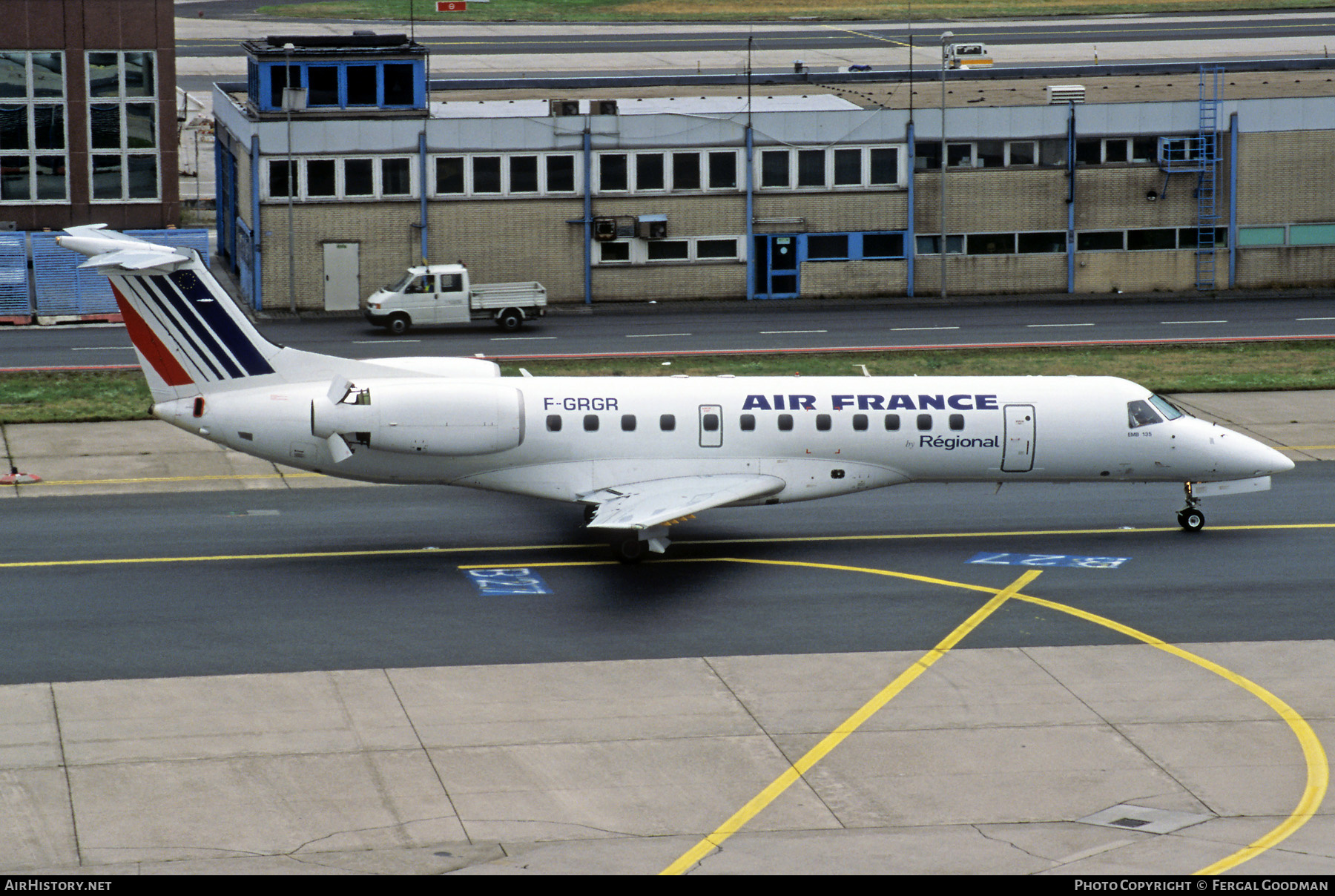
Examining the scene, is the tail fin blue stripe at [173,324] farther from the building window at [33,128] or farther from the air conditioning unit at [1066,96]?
the air conditioning unit at [1066,96]

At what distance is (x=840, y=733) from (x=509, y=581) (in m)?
8.66

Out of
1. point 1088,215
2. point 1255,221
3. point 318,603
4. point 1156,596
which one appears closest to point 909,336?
point 1088,215

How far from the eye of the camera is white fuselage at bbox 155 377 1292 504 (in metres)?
29.2

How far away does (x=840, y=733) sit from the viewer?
22.2 meters

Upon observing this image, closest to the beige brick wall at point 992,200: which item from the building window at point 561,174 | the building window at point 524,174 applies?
the building window at point 561,174

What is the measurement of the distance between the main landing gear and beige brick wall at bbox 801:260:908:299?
33.0m

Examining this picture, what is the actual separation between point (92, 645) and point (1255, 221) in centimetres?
5314

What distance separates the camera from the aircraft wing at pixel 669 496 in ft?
92.4

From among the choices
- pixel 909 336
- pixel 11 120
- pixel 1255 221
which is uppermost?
pixel 11 120

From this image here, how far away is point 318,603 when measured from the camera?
90.5 ft

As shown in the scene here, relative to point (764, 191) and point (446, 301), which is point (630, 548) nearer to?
point (446, 301)

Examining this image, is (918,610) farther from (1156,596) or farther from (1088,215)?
(1088,215)

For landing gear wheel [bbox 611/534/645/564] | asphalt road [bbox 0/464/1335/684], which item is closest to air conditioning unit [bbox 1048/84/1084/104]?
asphalt road [bbox 0/464/1335/684]

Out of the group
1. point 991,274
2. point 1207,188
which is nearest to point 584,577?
point 991,274
